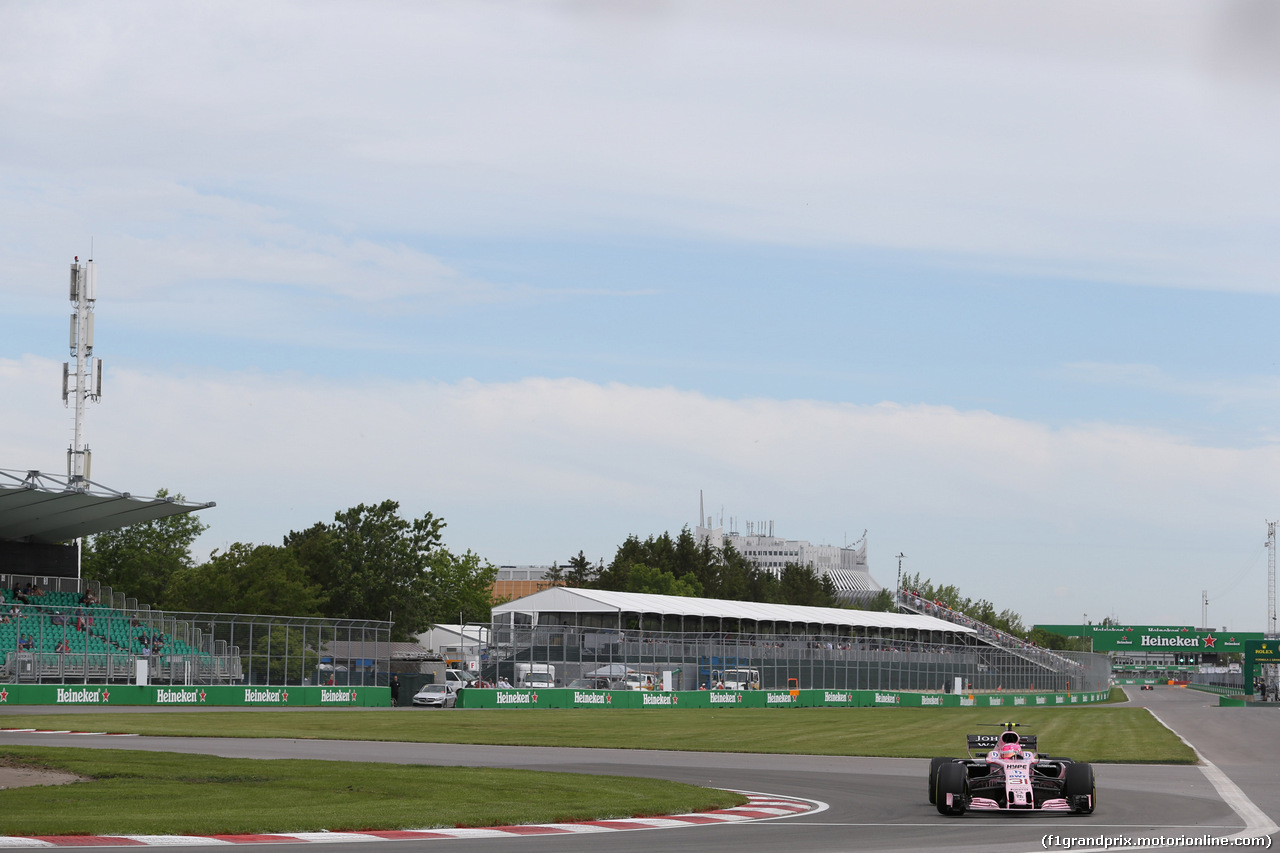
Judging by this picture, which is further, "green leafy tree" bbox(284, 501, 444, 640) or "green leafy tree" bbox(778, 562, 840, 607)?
"green leafy tree" bbox(778, 562, 840, 607)

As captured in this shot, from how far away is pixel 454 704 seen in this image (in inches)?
2218

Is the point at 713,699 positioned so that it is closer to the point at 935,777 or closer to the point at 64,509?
the point at 64,509

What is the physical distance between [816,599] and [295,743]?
114m

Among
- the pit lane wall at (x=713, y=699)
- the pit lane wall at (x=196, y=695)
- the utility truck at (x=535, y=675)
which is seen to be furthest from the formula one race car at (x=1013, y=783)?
the utility truck at (x=535, y=675)

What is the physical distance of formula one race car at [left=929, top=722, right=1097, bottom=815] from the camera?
17578 mm

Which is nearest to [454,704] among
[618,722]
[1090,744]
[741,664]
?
[618,722]

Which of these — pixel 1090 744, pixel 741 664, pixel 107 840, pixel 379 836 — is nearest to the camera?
pixel 107 840

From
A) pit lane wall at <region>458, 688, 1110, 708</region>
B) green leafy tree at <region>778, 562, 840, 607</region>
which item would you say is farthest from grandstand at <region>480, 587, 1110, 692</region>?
green leafy tree at <region>778, 562, 840, 607</region>

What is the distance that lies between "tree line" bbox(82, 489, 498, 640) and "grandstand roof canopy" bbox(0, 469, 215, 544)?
101ft

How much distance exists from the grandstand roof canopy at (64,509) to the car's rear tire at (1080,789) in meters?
42.2

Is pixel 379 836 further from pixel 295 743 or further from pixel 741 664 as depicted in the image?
pixel 741 664

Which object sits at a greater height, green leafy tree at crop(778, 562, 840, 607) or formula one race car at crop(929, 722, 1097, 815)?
green leafy tree at crop(778, 562, 840, 607)

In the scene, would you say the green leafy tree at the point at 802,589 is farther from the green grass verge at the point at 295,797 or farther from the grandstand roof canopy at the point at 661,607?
the green grass verge at the point at 295,797

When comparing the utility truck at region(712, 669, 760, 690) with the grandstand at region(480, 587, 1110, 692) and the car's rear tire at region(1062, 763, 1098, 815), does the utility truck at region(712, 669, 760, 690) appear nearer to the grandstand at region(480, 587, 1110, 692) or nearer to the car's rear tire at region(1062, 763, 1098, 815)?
the grandstand at region(480, 587, 1110, 692)
